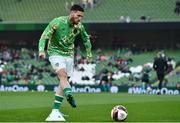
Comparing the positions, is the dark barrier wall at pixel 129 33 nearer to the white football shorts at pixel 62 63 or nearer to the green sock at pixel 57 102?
the white football shorts at pixel 62 63

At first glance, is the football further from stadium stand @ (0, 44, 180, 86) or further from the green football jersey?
stadium stand @ (0, 44, 180, 86)

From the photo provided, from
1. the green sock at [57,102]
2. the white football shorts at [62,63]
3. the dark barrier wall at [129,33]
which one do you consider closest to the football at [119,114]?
the green sock at [57,102]

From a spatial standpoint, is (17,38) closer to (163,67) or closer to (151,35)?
(151,35)

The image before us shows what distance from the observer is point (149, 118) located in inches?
497

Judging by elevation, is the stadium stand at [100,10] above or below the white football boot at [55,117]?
above

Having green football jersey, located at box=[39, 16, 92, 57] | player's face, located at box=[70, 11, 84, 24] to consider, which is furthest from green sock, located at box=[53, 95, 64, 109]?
→ player's face, located at box=[70, 11, 84, 24]

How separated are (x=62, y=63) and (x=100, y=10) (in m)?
32.9

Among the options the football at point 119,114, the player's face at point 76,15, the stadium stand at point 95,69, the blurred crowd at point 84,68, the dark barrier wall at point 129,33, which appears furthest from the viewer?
the dark barrier wall at point 129,33

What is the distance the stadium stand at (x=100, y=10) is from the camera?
43.0m

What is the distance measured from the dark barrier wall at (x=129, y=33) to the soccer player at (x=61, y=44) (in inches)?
1131

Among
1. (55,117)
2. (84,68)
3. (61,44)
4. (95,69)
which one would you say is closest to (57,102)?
(55,117)

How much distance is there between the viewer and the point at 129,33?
44.1m

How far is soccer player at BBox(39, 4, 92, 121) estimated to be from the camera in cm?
1225

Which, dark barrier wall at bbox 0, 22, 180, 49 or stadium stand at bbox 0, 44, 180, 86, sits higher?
dark barrier wall at bbox 0, 22, 180, 49
